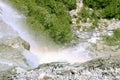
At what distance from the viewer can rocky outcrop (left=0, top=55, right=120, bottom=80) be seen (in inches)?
558

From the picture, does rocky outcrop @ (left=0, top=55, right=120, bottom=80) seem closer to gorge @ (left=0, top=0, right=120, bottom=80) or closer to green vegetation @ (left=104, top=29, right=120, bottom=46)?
gorge @ (left=0, top=0, right=120, bottom=80)

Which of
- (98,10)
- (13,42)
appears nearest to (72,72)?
(13,42)

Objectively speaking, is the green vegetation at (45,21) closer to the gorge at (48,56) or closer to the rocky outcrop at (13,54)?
the gorge at (48,56)

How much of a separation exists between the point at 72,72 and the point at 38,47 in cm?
1115

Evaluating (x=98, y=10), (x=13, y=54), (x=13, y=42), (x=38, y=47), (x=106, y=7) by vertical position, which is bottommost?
(x=13, y=54)

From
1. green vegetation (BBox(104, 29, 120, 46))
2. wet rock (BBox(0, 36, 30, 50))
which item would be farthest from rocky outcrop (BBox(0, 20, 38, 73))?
green vegetation (BBox(104, 29, 120, 46))

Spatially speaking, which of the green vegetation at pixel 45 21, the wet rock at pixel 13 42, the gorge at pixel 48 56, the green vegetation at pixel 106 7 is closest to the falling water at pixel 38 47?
the gorge at pixel 48 56

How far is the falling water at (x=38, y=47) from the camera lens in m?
24.7

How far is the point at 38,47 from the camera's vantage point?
1003 inches

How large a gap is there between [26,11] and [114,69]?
13581 mm

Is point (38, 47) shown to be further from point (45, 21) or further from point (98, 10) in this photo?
point (98, 10)

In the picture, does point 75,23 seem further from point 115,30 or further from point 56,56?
point 56,56

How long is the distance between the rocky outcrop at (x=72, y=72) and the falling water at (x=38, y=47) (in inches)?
330

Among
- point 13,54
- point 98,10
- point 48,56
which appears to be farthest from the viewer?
point 98,10
